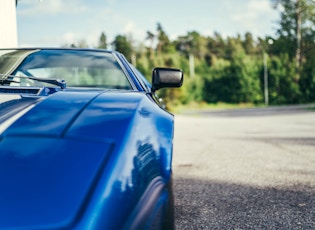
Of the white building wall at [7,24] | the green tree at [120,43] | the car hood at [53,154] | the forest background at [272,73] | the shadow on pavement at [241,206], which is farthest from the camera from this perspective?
the green tree at [120,43]

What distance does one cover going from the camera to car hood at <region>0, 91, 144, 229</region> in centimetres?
89

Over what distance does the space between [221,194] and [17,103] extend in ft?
7.48

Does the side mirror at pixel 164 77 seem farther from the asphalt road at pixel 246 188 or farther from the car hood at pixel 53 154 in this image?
the asphalt road at pixel 246 188

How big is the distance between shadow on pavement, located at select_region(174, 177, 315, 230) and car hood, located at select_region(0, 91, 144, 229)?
1406 mm

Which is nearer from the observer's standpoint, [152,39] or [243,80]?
[243,80]

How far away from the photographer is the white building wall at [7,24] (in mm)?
5395

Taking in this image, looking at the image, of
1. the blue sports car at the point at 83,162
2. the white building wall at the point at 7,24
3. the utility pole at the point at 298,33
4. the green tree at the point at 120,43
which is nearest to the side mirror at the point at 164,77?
the blue sports car at the point at 83,162

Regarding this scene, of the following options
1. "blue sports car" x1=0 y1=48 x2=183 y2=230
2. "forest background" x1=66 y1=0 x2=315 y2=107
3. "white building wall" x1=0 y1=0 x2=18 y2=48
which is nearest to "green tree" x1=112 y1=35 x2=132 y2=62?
"forest background" x1=66 y1=0 x2=315 y2=107

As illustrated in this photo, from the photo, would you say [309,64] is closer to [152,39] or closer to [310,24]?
[310,24]

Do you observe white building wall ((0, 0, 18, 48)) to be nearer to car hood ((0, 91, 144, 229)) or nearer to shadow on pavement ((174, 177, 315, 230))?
shadow on pavement ((174, 177, 315, 230))

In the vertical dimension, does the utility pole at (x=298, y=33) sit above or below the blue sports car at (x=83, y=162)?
above

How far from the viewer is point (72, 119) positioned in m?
1.21

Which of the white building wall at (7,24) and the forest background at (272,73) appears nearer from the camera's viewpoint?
the white building wall at (7,24)

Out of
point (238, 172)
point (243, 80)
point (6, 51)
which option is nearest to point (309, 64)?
point (243, 80)
